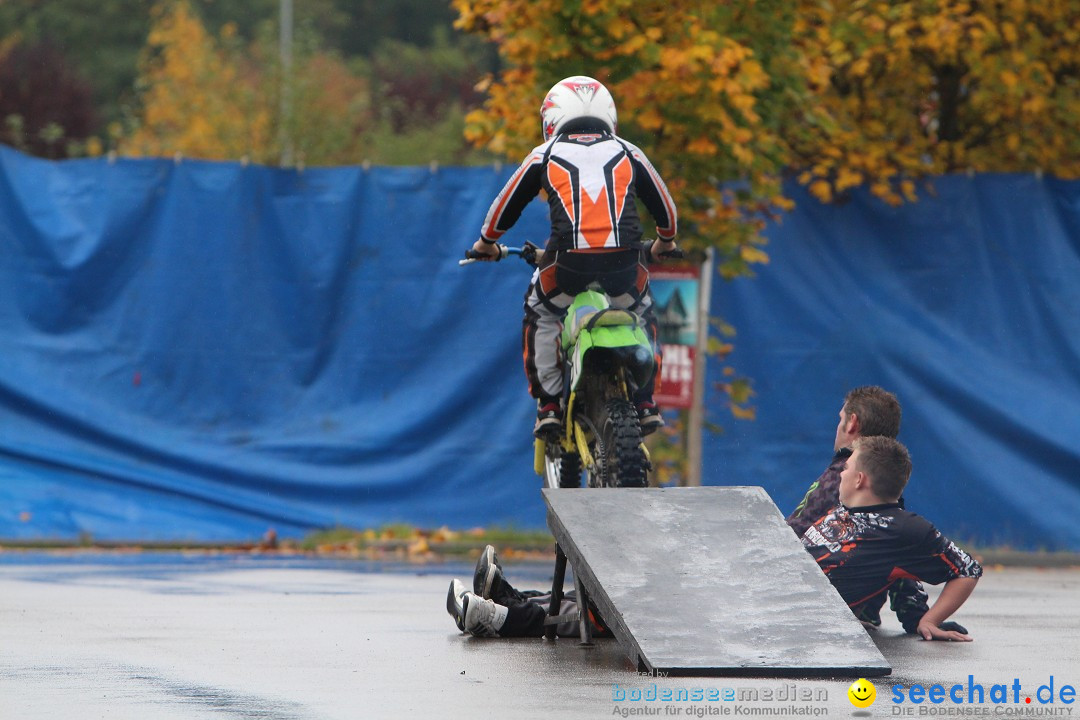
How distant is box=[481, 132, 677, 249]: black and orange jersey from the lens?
8609 millimetres

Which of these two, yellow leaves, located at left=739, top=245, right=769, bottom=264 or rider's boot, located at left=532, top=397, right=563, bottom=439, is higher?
yellow leaves, located at left=739, top=245, right=769, bottom=264

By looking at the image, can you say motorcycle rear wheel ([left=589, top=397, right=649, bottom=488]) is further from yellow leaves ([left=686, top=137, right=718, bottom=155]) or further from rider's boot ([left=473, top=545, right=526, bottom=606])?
yellow leaves ([left=686, top=137, right=718, bottom=155])

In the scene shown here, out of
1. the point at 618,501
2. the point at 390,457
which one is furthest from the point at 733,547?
the point at 390,457

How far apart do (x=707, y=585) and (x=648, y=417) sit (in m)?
2.00

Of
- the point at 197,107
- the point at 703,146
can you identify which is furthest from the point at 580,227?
the point at 197,107

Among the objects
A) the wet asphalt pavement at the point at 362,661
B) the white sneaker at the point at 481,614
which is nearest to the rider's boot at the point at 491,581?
the white sneaker at the point at 481,614

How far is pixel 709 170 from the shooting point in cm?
1205

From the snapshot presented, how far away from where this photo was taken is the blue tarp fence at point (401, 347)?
1244 cm

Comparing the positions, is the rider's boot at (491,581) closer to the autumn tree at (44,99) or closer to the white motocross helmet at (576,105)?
the white motocross helmet at (576,105)

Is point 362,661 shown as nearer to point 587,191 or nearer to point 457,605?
point 457,605

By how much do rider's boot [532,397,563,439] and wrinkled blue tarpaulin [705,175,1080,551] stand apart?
3867 millimetres

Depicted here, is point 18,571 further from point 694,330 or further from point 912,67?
point 912,67

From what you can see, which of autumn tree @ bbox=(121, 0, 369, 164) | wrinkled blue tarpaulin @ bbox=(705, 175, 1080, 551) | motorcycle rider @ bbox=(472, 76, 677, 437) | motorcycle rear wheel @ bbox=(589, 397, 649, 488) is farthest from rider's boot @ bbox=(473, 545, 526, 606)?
autumn tree @ bbox=(121, 0, 369, 164)

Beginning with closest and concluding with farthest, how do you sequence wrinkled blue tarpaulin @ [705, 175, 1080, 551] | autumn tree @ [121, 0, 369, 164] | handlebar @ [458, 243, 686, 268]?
handlebar @ [458, 243, 686, 268], wrinkled blue tarpaulin @ [705, 175, 1080, 551], autumn tree @ [121, 0, 369, 164]
